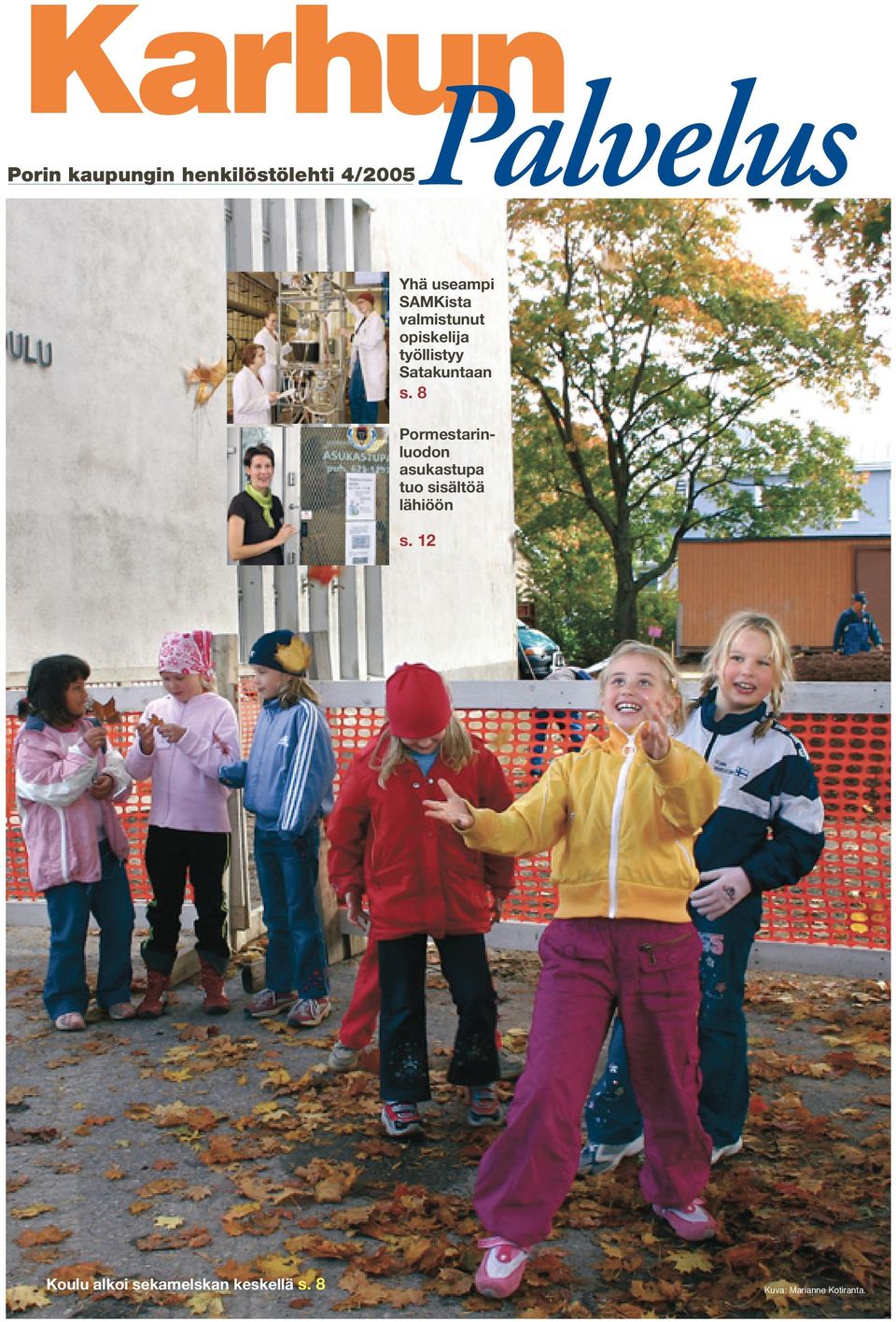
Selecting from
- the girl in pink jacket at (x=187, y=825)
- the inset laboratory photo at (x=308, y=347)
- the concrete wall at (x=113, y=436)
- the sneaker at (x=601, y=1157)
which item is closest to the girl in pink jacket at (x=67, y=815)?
the girl in pink jacket at (x=187, y=825)

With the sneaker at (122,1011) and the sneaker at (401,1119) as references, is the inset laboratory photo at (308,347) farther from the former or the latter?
the sneaker at (401,1119)

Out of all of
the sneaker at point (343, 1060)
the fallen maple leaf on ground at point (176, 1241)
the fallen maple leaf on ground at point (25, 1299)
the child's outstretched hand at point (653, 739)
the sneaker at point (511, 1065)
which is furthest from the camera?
the sneaker at point (343, 1060)

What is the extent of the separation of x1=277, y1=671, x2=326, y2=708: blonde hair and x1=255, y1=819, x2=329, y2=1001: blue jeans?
55 cm

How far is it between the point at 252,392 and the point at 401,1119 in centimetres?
380

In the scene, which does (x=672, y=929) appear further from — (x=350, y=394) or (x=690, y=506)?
(x=690, y=506)

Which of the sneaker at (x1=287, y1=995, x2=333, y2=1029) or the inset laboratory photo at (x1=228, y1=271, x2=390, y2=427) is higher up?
the inset laboratory photo at (x1=228, y1=271, x2=390, y2=427)

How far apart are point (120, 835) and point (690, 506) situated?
22.1 meters

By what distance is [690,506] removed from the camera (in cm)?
2648

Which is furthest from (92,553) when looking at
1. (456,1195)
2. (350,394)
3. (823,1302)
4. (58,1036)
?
(823,1302)

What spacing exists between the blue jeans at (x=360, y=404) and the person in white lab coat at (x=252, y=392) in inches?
16.4

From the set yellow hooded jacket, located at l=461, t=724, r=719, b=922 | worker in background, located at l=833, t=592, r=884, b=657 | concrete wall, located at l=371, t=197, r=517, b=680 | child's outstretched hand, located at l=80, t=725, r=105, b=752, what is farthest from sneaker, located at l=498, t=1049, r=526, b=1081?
worker in background, located at l=833, t=592, r=884, b=657

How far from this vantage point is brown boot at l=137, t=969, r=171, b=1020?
572 centimetres

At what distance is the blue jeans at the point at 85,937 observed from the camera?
5.61 m

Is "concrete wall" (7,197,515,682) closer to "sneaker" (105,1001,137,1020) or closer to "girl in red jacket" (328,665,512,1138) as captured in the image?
"sneaker" (105,1001,137,1020)
